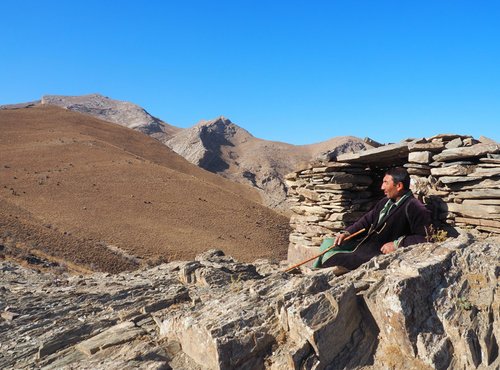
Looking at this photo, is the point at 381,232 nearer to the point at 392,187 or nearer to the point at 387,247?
the point at 387,247

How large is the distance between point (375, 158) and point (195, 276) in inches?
184

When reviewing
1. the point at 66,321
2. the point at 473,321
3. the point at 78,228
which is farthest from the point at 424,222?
the point at 78,228

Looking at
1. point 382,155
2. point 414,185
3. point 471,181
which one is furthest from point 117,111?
point 471,181

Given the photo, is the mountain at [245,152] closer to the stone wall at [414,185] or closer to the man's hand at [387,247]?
the stone wall at [414,185]

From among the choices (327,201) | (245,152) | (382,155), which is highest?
(245,152)

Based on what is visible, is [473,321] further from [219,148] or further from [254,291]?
[219,148]

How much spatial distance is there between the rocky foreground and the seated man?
1.23 m

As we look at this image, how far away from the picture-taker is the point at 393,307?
3.80 meters

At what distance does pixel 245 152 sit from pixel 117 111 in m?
59.2

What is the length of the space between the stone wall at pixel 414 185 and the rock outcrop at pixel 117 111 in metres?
86.1

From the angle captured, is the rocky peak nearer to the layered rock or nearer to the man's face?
the layered rock

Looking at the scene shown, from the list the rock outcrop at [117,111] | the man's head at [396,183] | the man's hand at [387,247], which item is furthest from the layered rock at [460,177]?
the rock outcrop at [117,111]

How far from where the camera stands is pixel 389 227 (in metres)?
6.50

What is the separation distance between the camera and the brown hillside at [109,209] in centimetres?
2155
